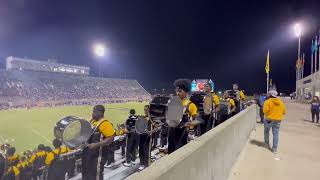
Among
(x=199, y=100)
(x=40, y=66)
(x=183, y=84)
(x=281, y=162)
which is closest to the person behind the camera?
(x=183, y=84)

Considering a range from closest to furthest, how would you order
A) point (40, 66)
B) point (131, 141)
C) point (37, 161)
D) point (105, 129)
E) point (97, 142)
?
1. point (97, 142)
2. point (105, 129)
3. point (37, 161)
4. point (131, 141)
5. point (40, 66)

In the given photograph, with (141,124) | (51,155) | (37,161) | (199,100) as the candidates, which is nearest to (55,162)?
(51,155)

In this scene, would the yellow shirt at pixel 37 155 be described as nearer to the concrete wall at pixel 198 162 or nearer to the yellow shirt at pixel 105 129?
the yellow shirt at pixel 105 129

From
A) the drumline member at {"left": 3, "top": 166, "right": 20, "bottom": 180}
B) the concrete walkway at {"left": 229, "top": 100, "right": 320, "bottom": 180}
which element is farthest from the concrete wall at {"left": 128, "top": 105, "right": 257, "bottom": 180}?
the drumline member at {"left": 3, "top": 166, "right": 20, "bottom": 180}

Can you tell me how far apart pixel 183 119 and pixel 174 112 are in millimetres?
285

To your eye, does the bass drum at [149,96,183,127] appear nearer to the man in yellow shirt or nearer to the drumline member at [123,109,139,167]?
the drumline member at [123,109,139,167]

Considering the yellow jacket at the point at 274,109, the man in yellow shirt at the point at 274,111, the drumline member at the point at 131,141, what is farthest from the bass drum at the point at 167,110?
the yellow jacket at the point at 274,109

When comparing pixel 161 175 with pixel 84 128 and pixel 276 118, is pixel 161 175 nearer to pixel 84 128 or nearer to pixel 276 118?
pixel 84 128

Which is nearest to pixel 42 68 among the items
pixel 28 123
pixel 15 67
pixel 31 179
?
pixel 15 67

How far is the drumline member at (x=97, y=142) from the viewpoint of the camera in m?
4.91

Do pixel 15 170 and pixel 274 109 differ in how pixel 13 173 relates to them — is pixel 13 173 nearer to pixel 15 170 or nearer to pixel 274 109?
pixel 15 170

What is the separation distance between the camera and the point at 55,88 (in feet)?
178

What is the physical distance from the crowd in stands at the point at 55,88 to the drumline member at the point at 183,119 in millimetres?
41267

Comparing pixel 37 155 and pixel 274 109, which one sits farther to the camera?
pixel 274 109
